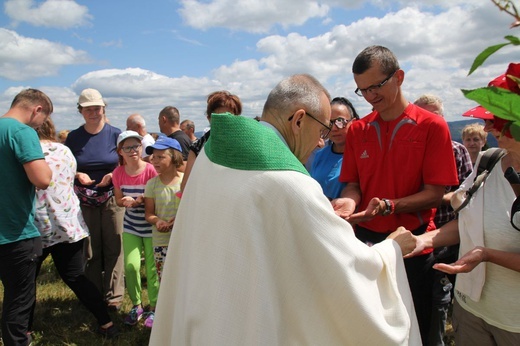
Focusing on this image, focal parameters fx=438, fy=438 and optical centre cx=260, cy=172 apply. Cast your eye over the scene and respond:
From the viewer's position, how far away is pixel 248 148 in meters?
1.71

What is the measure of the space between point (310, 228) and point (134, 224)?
3.56m

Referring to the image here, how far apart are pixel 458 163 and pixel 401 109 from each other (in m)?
1.38

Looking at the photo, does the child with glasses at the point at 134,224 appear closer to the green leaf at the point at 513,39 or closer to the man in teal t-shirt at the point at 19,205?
the man in teal t-shirt at the point at 19,205

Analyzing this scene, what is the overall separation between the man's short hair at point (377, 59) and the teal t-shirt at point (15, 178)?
105 inches

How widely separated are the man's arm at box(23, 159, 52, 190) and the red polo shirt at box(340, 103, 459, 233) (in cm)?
249

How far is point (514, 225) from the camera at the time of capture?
6.62 feet

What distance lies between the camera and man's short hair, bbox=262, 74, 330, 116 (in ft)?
6.48

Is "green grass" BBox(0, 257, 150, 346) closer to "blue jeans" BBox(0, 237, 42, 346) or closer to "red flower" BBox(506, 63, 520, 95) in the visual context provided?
"blue jeans" BBox(0, 237, 42, 346)

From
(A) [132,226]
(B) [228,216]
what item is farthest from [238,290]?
(A) [132,226]

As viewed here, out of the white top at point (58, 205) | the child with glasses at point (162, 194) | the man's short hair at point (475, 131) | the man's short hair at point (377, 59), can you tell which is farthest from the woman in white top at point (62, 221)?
the man's short hair at point (475, 131)

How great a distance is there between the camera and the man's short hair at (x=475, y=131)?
522 centimetres

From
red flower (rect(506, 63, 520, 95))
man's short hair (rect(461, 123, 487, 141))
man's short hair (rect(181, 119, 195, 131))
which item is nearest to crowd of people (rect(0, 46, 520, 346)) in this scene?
red flower (rect(506, 63, 520, 95))

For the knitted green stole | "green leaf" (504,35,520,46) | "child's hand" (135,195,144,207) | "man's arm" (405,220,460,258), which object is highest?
"green leaf" (504,35,520,46)

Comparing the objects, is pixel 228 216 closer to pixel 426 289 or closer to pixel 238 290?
Result: pixel 238 290
